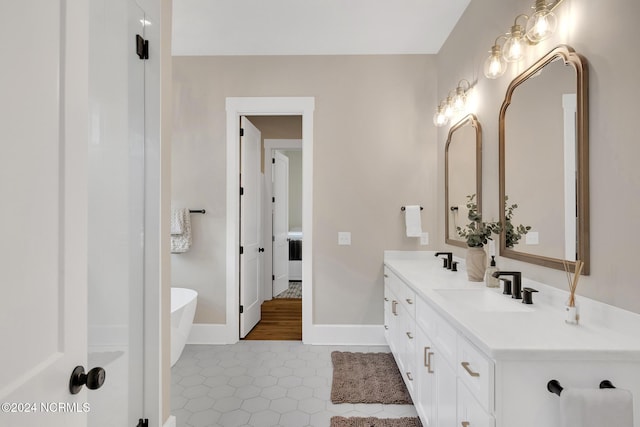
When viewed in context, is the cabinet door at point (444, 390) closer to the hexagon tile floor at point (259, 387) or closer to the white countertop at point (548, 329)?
the white countertop at point (548, 329)

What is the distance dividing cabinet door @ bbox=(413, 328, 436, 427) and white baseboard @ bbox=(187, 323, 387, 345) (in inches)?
46.8

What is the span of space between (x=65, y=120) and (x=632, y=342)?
1.69 meters

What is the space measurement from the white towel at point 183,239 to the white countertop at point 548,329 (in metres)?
2.21

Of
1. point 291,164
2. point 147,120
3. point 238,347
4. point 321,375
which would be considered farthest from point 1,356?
point 291,164

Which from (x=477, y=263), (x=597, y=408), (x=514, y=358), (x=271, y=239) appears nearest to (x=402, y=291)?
(x=477, y=263)

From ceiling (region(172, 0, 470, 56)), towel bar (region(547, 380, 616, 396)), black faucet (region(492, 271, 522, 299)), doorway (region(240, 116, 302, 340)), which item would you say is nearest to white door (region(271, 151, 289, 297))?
doorway (region(240, 116, 302, 340))

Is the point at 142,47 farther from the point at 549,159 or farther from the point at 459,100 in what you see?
the point at 459,100

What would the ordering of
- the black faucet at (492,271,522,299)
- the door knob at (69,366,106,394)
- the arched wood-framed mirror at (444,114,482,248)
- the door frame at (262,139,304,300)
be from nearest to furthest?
the door knob at (69,366,106,394) < the black faucet at (492,271,522,299) < the arched wood-framed mirror at (444,114,482,248) < the door frame at (262,139,304,300)

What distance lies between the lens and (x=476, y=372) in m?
1.12

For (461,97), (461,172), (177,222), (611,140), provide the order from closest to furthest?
(611,140), (461,97), (461,172), (177,222)

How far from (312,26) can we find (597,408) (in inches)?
112

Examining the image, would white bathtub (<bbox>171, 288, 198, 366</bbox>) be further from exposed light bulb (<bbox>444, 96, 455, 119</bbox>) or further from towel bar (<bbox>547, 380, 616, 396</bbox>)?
exposed light bulb (<bbox>444, 96, 455, 119</bbox>)

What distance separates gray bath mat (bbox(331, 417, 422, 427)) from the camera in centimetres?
191

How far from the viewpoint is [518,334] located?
111 centimetres
